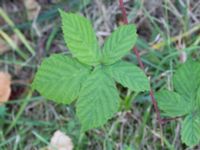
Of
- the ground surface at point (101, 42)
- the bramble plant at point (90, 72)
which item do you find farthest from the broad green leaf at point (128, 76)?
the ground surface at point (101, 42)

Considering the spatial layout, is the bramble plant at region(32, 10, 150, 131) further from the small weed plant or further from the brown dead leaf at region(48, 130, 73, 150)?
the brown dead leaf at region(48, 130, 73, 150)

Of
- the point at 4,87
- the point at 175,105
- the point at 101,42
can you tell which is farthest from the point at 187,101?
the point at 4,87

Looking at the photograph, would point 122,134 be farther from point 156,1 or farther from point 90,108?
point 156,1

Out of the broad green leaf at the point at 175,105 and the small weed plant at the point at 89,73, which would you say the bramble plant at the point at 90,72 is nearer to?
the small weed plant at the point at 89,73

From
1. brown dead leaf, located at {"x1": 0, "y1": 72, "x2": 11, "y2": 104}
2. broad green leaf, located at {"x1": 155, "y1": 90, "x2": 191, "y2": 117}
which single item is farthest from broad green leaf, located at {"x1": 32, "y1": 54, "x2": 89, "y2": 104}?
brown dead leaf, located at {"x1": 0, "y1": 72, "x2": 11, "y2": 104}

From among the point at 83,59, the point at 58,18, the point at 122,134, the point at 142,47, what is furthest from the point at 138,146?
the point at 58,18

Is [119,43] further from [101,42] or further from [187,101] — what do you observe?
[101,42]

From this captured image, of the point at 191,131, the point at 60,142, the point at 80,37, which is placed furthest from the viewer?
the point at 60,142
